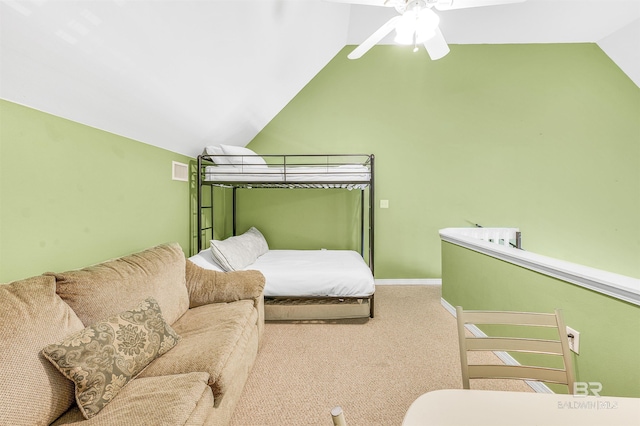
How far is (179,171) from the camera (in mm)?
2795

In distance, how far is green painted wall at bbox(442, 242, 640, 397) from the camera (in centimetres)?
120

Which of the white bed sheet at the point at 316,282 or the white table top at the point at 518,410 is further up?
the white table top at the point at 518,410

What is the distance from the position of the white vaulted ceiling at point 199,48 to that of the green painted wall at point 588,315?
8.51 ft

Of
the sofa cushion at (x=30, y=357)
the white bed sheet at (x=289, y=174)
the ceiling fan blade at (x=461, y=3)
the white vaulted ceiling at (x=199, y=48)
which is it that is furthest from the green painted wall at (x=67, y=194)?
the ceiling fan blade at (x=461, y=3)

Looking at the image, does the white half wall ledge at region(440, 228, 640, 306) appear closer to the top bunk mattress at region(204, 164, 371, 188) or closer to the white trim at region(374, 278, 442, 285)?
the top bunk mattress at region(204, 164, 371, 188)

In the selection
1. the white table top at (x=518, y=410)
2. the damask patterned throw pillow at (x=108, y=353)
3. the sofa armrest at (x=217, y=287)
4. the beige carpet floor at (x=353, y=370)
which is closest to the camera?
the white table top at (x=518, y=410)

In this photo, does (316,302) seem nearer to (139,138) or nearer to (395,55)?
(139,138)

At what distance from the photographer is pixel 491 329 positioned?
2207 mm

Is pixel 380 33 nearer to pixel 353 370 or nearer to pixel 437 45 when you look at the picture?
pixel 437 45

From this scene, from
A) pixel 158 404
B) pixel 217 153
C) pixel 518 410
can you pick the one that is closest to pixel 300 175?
pixel 217 153

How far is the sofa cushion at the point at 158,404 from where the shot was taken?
965mm

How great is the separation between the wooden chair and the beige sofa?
102 cm

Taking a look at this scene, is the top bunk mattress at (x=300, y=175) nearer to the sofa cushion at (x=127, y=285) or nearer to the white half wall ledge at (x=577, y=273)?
the sofa cushion at (x=127, y=285)

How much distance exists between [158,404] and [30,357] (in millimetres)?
454
